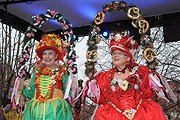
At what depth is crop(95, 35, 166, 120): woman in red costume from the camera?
3.42 meters

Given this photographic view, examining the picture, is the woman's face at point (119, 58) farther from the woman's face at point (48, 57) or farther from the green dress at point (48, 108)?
the woman's face at point (48, 57)

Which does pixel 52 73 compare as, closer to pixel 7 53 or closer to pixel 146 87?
pixel 146 87

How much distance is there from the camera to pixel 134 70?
148 inches

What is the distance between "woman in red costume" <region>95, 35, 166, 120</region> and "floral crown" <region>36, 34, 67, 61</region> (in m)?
0.97

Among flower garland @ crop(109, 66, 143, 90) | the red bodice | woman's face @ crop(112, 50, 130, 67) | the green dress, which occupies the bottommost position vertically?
the green dress

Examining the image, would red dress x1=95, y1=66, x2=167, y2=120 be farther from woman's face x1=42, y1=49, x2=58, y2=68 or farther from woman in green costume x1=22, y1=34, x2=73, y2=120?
woman's face x1=42, y1=49, x2=58, y2=68

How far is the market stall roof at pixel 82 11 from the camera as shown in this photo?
5.61 meters

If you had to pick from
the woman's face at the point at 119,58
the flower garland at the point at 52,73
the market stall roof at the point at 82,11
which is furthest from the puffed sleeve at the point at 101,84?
the market stall roof at the point at 82,11

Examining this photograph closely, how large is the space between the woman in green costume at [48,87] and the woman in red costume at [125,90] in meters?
0.69

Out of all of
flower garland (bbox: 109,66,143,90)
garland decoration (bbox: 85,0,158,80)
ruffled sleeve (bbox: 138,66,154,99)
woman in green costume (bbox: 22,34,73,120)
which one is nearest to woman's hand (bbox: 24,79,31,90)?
woman in green costume (bbox: 22,34,73,120)

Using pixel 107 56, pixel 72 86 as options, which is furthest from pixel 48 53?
pixel 107 56

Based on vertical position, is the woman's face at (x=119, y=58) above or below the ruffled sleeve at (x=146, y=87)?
above

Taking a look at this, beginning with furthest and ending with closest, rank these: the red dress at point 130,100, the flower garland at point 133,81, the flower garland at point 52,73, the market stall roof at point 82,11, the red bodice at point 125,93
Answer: the market stall roof at point 82,11 < the flower garland at point 52,73 < the flower garland at point 133,81 < the red bodice at point 125,93 < the red dress at point 130,100

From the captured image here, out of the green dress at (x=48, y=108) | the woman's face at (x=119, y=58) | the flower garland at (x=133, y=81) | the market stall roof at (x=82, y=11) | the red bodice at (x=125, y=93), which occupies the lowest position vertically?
the green dress at (x=48, y=108)
